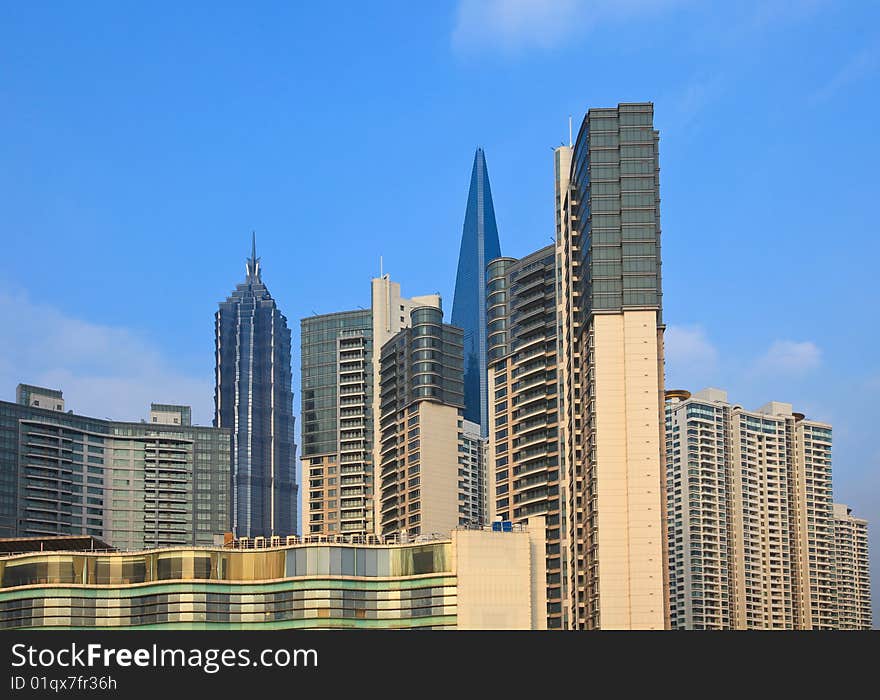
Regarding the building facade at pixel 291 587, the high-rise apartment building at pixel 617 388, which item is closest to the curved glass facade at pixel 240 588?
the building facade at pixel 291 587

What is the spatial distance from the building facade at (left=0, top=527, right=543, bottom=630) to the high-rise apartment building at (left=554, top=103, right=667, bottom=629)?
13.8 metres

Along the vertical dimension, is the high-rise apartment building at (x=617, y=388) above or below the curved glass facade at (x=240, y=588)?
above

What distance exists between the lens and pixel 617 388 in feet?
566

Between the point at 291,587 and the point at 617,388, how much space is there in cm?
4756

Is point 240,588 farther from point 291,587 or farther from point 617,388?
point 617,388

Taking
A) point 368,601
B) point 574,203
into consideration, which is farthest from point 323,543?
point 574,203

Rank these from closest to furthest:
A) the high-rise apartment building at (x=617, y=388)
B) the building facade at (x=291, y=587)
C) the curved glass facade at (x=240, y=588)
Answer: the building facade at (x=291, y=587), the curved glass facade at (x=240, y=588), the high-rise apartment building at (x=617, y=388)

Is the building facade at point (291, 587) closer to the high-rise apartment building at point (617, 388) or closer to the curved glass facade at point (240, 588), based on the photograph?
the curved glass facade at point (240, 588)

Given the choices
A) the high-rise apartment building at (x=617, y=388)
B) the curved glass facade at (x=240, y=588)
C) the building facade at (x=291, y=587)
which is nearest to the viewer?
the building facade at (x=291, y=587)

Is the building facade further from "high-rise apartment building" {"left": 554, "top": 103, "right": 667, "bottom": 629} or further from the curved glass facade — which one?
"high-rise apartment building" {"left": 554, "top": 103, "right": 667, "bottom": 629}

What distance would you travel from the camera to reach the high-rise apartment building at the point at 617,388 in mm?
166375

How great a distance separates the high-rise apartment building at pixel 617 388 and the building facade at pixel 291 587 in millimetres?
13828

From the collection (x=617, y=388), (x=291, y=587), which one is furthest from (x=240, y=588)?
(x=617, y=388)

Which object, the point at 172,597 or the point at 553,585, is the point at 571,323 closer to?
the point at 553,585
